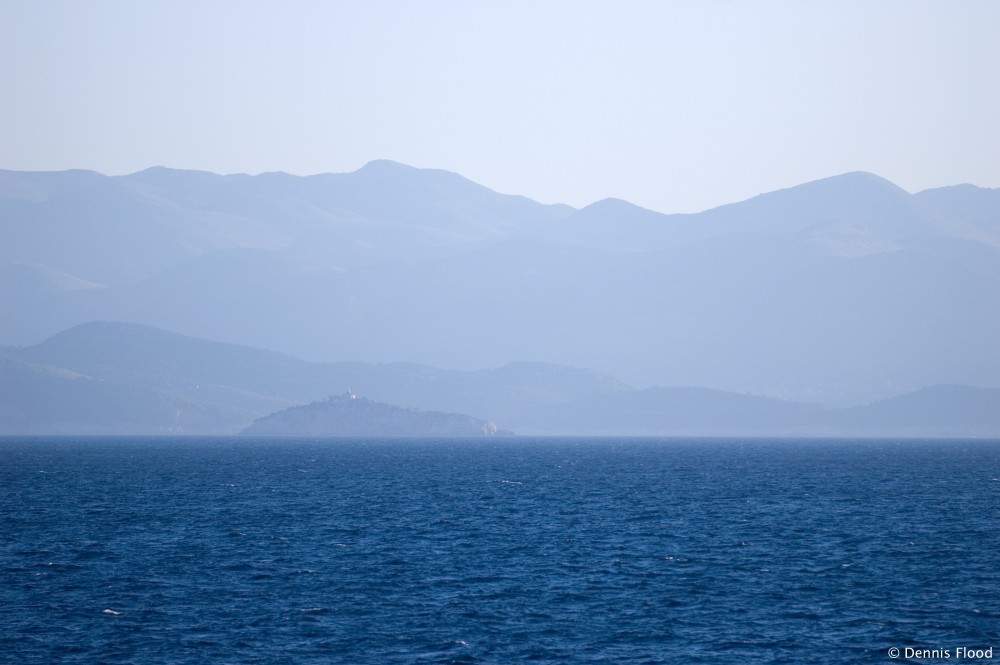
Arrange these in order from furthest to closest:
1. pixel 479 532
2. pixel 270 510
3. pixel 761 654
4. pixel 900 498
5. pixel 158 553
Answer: pixel 900 498
pixel 270 510
pixel 479 532
pixel 158 553
pixel 761 654

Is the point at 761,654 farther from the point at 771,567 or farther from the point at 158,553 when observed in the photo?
the point at 158,553

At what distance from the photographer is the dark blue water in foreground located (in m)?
57.2

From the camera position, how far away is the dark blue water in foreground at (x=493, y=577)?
188 ft

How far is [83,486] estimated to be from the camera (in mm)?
143750

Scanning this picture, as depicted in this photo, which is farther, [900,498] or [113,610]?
[900,498]

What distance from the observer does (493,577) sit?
244 feet

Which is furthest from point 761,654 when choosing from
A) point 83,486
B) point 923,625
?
point 83,486

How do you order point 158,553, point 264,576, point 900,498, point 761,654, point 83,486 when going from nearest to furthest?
point 761,654 < point 264,576 < point 158,553 < point 900,498 < point 83,486

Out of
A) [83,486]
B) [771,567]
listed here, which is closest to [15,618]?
[771,567]

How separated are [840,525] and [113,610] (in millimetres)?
59490

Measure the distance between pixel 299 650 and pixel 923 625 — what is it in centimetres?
2918

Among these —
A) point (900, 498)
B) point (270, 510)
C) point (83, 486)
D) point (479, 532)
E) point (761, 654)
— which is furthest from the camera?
point (83, 486)

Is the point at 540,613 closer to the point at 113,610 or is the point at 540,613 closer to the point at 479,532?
the point at 113,610

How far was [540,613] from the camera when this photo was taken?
63906mm
